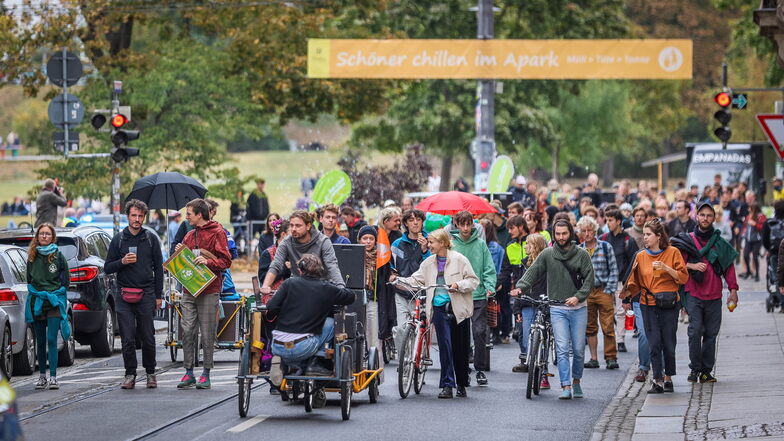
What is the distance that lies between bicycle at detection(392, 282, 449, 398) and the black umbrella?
6800 mm

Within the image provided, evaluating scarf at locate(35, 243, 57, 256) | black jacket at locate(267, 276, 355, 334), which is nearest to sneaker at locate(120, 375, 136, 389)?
scarf at locate(35, 243, 57, 256)

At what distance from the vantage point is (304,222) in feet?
44.1

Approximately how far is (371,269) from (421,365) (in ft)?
6.25

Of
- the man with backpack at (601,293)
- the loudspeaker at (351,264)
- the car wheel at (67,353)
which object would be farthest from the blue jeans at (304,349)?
the car wheel at (67,353)

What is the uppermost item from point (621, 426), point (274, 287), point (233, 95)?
point (233, 95)

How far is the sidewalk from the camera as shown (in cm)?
1188

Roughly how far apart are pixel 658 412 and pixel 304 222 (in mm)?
3462

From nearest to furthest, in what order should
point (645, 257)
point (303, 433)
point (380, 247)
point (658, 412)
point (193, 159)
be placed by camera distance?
point (303, 433), point (658, 412), point (645, 257), point (380, 247), point (193, 159)

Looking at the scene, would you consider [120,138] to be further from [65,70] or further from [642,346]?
[642,346]

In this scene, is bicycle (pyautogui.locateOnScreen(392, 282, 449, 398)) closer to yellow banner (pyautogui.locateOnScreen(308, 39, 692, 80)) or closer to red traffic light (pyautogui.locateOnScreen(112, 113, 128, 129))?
red traffic light (pyautogui.locateOnScreen(112, 113, 128, 129))

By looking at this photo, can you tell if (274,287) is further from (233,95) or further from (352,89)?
(352,89)

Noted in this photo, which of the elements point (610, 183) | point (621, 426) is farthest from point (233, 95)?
point (610, 183)

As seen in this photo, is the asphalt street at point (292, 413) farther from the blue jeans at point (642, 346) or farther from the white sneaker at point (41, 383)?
the blue jeans at point (642, 346)

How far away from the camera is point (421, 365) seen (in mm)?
14641
